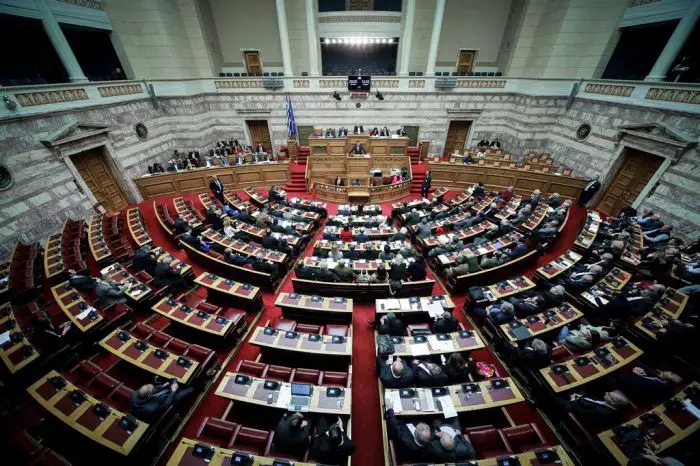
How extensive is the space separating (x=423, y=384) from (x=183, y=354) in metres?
5.08

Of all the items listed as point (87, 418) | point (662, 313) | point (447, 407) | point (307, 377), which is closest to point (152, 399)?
point (87, 418)

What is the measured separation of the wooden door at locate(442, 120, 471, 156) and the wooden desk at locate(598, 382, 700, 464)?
625 inches

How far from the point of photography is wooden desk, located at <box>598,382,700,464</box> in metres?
3.87

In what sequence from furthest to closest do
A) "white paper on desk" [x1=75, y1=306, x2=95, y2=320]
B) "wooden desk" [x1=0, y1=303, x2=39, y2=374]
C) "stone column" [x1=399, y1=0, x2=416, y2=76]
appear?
"stone column" [x1=399, y1=0, x2=416, y2=76] < "white paper on desk" [x1=75, y1=306, x2=95, y2=320] < "wooden desk" [x1=0, y1=303, x2=39, y2=374]

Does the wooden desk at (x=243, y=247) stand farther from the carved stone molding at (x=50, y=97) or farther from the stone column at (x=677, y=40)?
the stone column at (x=677, y=40)

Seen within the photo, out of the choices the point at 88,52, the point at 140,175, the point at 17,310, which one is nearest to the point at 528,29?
the point at 140,175

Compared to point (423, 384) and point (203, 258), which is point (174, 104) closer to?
point (203, 258)

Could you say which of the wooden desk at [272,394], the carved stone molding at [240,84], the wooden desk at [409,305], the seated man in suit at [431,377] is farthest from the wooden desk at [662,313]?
the carved stone molding at [240,84]

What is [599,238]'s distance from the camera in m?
9.11

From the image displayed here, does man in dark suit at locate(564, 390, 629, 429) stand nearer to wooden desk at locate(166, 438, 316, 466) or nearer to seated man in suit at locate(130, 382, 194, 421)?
wooden desk at locate(166, 438, 316, 466)

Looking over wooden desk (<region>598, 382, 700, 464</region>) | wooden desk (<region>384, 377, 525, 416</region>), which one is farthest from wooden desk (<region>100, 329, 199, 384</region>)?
wooden desk (<region>598, 382, 700, 464</region>)

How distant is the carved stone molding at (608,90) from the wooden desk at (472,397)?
1428 cm

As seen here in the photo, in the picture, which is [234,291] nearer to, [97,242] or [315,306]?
[315,306]

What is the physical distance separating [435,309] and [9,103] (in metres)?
15.0
